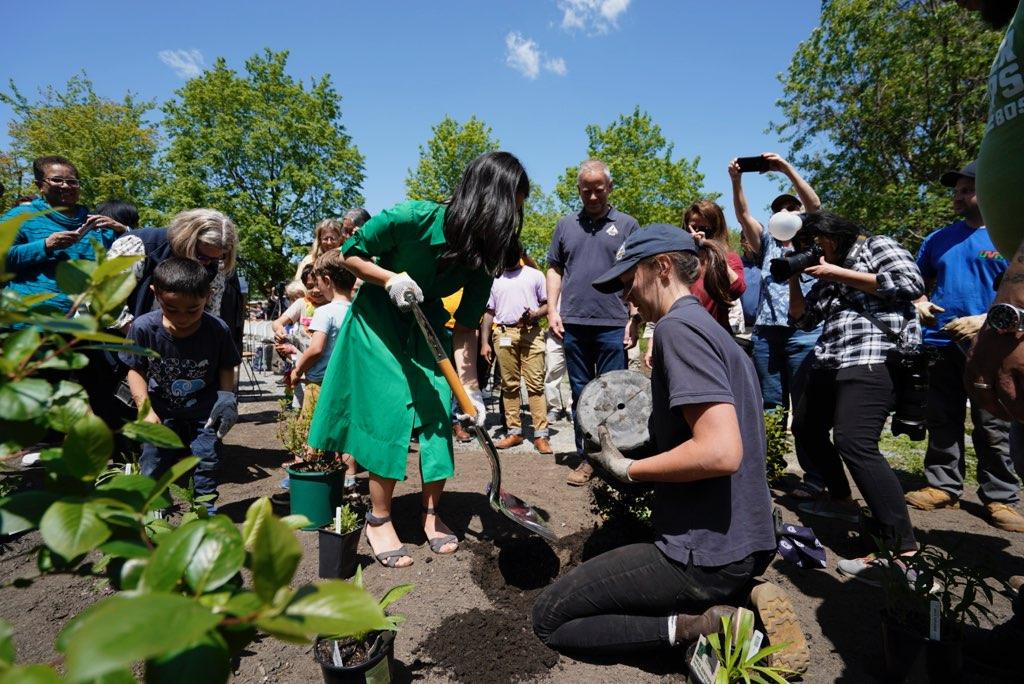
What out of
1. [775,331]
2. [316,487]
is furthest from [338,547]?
[775,331]

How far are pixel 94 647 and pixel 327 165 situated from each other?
30991 mm

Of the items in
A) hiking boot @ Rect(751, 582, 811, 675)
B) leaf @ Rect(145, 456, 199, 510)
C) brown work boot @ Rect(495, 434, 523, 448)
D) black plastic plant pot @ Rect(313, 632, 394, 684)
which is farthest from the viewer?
brown work boot @ Rect(495, 434, 523, 448)

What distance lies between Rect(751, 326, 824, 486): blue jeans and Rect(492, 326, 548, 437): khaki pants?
2.19 meters

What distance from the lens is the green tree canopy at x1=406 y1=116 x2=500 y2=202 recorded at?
28344 millimetres

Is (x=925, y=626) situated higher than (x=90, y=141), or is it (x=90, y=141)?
(x=90, y=141)

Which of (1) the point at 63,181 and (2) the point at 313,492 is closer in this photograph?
(2) the point at 313,492

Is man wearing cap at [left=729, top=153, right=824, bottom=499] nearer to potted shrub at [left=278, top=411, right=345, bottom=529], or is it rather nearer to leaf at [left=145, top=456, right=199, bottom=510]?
potted shrub at [left=278, top=411, right=345, bottom=529]

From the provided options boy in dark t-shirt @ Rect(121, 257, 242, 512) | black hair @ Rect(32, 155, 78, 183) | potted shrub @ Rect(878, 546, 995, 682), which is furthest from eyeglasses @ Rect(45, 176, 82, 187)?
potted shrub @ Rect(878, 546, 995, 682)

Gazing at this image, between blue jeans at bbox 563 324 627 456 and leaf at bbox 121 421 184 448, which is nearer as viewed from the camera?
leaf at bbox 121 421 184 448

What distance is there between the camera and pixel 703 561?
6.35ft

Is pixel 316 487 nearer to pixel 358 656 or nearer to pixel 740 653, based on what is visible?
pixel 358 656

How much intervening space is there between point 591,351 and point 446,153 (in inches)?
1045

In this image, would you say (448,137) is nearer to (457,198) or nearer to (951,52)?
(951,52)

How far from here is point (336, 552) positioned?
2.63 meters
